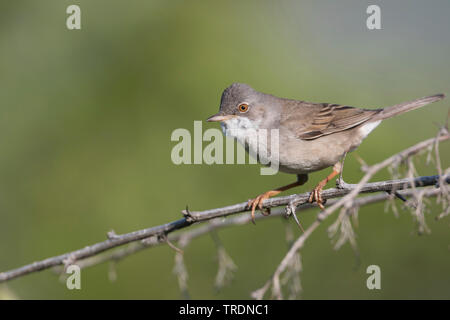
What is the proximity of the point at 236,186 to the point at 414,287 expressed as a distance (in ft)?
6.20

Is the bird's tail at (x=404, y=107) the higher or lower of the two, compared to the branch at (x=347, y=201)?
higher

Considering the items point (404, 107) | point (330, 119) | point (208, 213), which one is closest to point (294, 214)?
point (208, 213)

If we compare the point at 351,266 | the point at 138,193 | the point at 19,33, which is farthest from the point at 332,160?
the point at 19,33

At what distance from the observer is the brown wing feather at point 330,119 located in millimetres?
4090

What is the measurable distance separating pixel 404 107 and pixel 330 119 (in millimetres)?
676

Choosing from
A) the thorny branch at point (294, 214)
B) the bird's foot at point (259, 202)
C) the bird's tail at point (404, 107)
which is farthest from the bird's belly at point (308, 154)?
the thorny branch at point (294, 214)

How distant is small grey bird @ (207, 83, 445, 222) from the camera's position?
3863 mm

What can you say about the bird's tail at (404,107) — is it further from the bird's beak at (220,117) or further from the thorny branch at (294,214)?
the bird's beak at (220,117)

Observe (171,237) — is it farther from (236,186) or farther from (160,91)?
(160,91)

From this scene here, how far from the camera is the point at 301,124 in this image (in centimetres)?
414

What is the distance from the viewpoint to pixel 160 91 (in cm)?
474

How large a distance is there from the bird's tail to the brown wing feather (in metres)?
0.11

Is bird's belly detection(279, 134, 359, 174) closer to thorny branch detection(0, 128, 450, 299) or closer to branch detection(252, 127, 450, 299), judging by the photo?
thorny branch detection(0, 128, 450, 299)

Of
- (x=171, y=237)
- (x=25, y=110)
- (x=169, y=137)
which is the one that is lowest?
(x=171, y=237)
